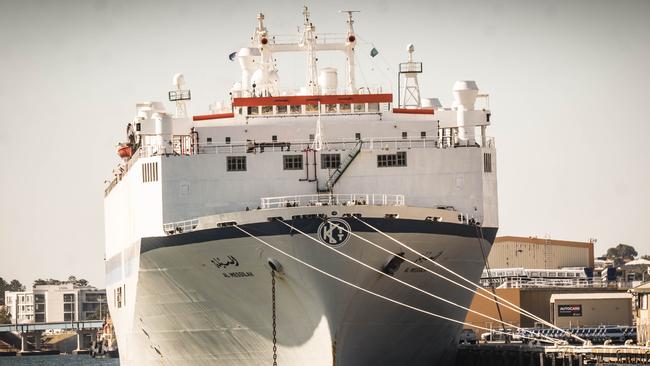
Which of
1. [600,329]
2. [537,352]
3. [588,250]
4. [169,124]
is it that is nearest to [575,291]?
[600,329]

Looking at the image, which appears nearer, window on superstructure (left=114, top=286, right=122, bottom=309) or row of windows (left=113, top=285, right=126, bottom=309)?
row of windows (left=113, top=285, right=126, bottom=309)

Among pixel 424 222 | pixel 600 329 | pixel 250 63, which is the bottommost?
pixel 600 329

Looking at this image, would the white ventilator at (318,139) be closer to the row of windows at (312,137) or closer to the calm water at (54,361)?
the row of windows at (312,137)

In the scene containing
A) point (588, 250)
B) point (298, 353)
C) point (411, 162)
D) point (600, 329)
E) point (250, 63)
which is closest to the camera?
point (298, 353)

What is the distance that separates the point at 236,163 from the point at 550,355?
40.8ft

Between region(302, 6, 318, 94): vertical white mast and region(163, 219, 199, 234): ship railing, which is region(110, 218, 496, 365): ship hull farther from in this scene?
region(302, 6, 318, 94): vertical white mast

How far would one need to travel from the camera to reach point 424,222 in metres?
55.8

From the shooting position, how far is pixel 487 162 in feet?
199

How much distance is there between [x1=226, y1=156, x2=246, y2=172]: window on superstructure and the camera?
2334 inches

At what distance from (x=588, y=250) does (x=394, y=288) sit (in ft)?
195

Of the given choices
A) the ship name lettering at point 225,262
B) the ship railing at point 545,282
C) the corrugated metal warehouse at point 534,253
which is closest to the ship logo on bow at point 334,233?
the ship name lettering at point 225,262

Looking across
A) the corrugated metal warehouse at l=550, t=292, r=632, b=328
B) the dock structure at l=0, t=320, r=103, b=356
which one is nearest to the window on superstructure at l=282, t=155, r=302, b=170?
the corrugated metal warehouse at l=550, t=292, r=632, b=328

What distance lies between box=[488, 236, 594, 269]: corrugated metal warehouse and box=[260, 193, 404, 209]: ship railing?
49191mm

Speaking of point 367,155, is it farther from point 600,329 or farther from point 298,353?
point 600,329
